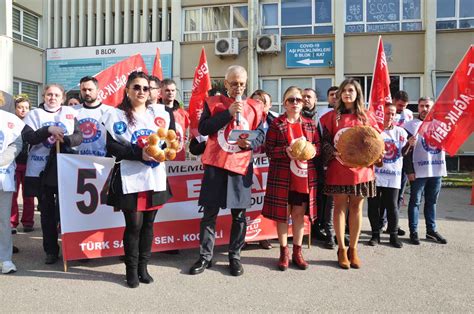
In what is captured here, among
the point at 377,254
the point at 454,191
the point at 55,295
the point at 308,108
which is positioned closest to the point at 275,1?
the point at 454,191

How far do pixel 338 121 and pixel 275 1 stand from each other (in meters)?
14.1

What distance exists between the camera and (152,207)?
149 inches

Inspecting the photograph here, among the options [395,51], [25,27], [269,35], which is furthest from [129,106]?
[25,27]

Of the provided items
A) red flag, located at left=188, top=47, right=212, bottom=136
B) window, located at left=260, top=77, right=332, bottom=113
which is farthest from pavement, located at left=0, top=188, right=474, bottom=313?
window, located at left=260, top=77, right=332, bottom=113

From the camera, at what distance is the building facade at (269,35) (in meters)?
15.6

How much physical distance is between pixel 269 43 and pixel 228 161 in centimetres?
1333

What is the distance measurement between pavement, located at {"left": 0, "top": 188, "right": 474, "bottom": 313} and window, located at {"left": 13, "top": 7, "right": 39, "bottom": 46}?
53.3ft

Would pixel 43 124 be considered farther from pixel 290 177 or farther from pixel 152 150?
pixel 290 177

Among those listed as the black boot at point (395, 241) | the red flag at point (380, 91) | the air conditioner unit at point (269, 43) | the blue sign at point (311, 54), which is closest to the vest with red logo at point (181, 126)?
the red flag at point (380, 91)

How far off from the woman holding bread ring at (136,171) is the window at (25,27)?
17.2 m

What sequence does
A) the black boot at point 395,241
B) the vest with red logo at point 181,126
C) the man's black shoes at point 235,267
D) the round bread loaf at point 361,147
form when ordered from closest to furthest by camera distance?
1. the round bread loaf at point 361,147
2. the man's black shoes at point 235,267
3. the vest with red logo at point 181,126
4. the black boot at point 395,241

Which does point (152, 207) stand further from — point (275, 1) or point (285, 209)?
point (275, 1)

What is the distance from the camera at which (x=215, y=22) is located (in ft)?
57.9

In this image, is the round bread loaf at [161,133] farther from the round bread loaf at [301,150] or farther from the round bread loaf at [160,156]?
the round bread loaf at [301,150]
